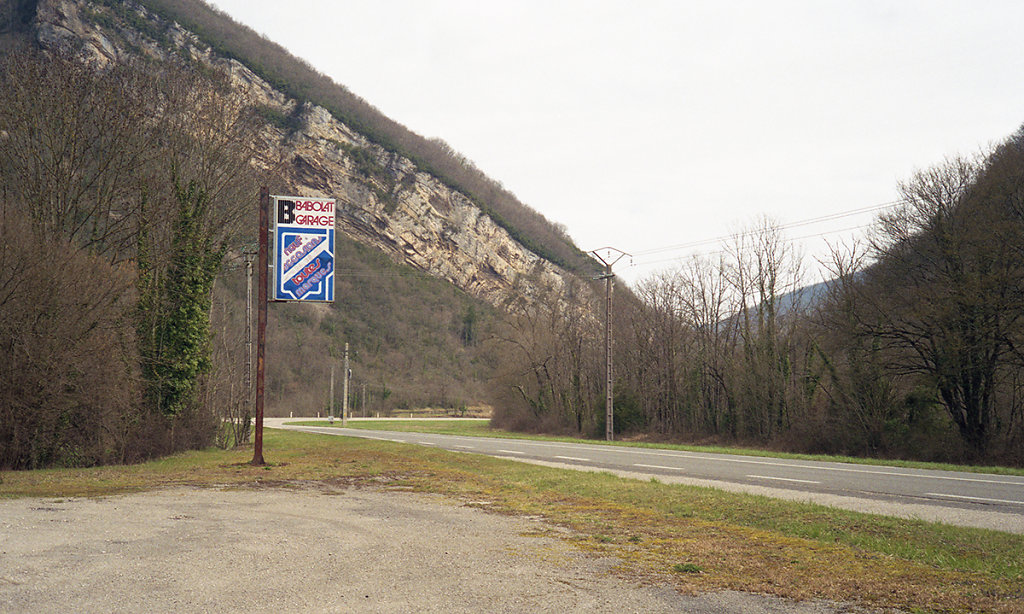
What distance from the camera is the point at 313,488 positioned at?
14055 mm

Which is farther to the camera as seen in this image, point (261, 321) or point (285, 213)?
point (261, 321)

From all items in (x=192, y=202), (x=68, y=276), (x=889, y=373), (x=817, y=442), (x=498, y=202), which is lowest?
(x=817, y=442)

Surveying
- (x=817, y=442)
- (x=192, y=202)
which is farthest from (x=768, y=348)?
(x=192, y=202)

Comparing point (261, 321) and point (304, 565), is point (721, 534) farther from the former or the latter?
point (261, 321)

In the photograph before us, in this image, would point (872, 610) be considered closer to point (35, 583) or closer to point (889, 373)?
point (35, 583)

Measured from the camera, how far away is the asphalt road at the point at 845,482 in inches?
443

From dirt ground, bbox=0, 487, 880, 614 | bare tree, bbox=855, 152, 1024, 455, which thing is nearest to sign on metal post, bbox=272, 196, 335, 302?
dirt ground, bbox=0, 487, 880, 614

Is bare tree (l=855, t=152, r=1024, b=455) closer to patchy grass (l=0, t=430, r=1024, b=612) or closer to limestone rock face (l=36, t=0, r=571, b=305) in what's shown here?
patchy grass (l=0, t=430, r=1024, b=612)

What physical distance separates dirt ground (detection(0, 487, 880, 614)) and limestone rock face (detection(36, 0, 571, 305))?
10738 cm

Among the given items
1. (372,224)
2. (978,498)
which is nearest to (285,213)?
(978,498)

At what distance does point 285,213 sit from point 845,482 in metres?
14.1

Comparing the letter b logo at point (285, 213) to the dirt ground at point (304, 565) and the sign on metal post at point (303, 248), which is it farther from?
Result: the dirt ground at point (304, 565)

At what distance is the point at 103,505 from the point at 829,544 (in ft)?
33.1

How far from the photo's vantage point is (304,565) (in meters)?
6.93
